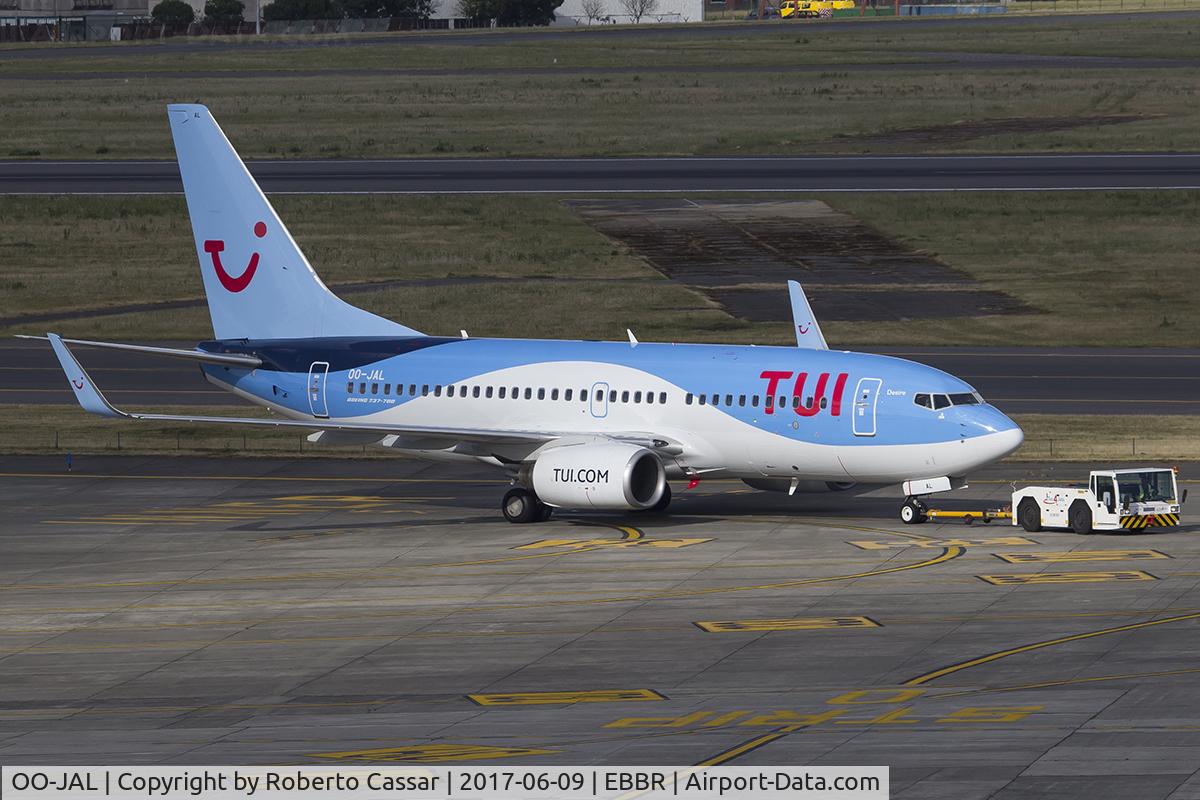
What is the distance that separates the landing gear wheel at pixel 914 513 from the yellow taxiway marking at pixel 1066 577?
23.2ft

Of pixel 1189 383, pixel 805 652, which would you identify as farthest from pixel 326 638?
pixel 1189 383

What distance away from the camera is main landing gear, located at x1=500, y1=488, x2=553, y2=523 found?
5350 cm

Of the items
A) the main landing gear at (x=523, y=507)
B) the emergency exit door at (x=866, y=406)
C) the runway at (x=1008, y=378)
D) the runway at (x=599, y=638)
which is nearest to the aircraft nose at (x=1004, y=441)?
the runway at (x=599, y=638)

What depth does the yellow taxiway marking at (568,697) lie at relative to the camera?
111 ft

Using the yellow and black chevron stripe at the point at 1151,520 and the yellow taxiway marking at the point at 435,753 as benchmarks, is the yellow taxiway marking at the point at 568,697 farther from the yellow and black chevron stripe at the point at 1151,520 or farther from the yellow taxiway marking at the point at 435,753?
the yellow and black chevron stripe at the point at 1151,520

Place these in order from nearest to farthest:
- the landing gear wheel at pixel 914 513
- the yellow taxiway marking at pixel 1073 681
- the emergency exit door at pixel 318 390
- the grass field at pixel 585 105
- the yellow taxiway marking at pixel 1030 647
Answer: the yellow taxiway marking at pixel 1073 681 < the yellow taxiway marking at pixel 1030 647 < the landing gear wheel at pixel 914 513 < the emergency exit door at pixel 318 390 < the grass field at pixel 585 105

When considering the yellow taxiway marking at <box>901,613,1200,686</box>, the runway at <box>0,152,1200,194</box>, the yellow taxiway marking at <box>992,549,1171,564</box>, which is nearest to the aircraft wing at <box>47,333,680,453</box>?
the yellow taxiway marking at <box>992,549,1171,564</box>

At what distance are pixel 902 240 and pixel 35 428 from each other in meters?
52.9

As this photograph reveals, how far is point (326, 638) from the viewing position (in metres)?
39.7

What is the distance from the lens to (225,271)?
58.7m

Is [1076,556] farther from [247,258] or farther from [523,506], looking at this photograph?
[247,258]

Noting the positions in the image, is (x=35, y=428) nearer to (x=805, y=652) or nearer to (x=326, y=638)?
(x=326, y=638)

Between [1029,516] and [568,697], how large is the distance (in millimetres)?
20594

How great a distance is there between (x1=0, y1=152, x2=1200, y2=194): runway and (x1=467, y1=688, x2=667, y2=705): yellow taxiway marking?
83084mm
